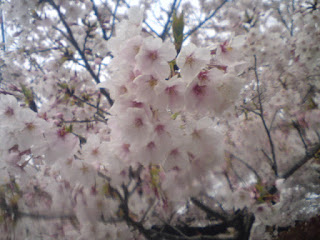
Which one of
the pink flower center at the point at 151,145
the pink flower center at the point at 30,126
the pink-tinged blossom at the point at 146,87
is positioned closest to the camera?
the pink-tinged blossom at the point at 146,87

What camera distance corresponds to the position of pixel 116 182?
186cm

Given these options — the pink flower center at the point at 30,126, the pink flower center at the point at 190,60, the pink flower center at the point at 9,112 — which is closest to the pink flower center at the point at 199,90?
the pink flower center at the point at 190,60

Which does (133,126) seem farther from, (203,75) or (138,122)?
(203,75)

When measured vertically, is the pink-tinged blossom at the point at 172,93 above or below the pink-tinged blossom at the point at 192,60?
below

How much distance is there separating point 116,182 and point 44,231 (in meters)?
1.24

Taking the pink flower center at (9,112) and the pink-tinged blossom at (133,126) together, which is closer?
the pink-tinged blossom at (133,126)

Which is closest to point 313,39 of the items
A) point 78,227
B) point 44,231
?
point 78,227

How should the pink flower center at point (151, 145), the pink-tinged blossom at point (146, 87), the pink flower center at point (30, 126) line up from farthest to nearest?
the pink flower center at point (30, 126)
the pink flower center at point (151, 145)
the pink-tinged blossom at point (146, 87)

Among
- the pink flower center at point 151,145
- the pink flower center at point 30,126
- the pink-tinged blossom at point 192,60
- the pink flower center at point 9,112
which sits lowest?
the pink flower center at point 151,145

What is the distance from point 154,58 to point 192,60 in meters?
0.18

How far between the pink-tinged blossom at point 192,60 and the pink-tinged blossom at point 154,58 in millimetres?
63

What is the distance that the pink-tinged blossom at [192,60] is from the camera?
0.95 metres

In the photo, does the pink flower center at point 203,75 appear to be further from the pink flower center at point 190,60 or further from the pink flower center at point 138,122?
the pink flower center at point 138,122

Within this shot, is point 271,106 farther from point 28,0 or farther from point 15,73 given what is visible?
point 15,73
